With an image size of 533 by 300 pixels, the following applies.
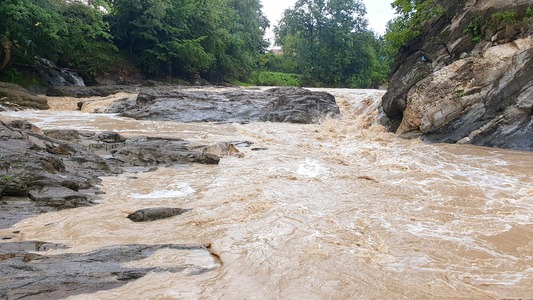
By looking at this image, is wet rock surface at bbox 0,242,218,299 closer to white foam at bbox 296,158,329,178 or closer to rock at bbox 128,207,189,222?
rock at bbox 128,207,189,222

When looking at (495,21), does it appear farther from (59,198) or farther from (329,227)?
(59,198)

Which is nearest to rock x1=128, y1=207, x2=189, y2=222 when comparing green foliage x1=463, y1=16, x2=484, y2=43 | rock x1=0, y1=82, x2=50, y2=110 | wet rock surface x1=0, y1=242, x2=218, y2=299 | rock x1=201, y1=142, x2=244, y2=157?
wet rock surface x1=0, y1=242, x2=218, y2=299

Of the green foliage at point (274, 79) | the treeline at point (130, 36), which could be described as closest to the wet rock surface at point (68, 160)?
the treeline at point (130, 36)

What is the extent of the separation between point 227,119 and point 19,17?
453 inches

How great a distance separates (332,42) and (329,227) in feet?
149

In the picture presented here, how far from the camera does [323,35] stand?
47750 mm

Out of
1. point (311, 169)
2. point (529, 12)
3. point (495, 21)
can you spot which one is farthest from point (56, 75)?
point (529, 12)

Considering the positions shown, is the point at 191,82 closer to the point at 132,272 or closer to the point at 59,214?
the point at 59,214

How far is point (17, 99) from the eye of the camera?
655 inches

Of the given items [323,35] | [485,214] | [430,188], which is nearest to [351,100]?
[430,188]

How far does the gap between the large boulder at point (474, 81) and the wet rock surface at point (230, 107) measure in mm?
5092

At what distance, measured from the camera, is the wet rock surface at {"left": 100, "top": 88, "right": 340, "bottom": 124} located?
17172 mm

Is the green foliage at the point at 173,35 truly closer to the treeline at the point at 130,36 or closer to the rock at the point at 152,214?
the treeline at the point at 130,36

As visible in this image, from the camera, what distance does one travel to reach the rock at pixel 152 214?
5.11m
